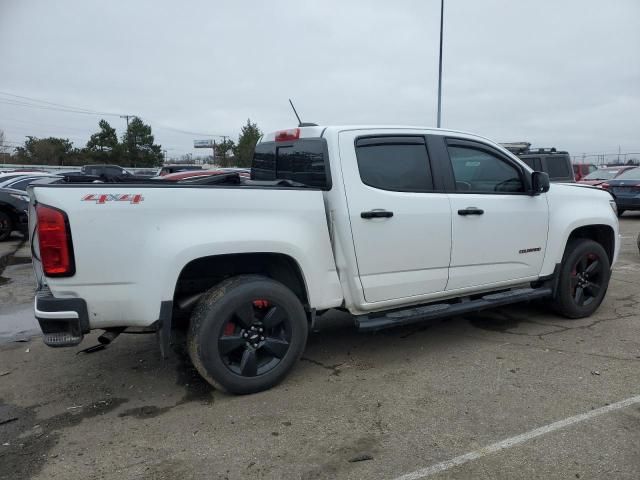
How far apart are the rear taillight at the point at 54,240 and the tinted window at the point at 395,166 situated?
2088 millimetres

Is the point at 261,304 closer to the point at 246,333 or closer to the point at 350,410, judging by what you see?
the point at 246,333

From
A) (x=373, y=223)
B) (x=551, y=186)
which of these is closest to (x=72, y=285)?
(x=373, y=223)

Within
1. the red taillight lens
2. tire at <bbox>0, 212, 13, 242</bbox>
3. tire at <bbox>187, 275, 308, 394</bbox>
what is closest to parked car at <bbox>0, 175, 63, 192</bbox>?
tire at <bbox>0, 212, 13, 242</bbox>

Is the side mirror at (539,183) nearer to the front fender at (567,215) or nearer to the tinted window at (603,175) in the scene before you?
the front fender at (567,215)

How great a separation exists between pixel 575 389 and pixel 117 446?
10.2 feet

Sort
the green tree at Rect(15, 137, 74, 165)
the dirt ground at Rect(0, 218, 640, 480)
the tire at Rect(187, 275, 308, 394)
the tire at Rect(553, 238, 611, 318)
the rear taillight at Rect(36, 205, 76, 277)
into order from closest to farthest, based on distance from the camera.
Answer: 1. the dirt ground at Rect(0, 218, 640, 480)
2. the rear taillight at Rect(36, 205, 76, 277)
3. the tire at Rect(187, 275, 308, 394)
4. the tire at Rect(553, 238, 611, 318)
5. the green tree at Rect(15, 137, 74, 165)

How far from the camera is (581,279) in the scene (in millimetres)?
5379

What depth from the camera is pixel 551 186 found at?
5.05 metres

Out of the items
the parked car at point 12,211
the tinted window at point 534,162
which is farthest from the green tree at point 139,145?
the tinted window at point 534,162

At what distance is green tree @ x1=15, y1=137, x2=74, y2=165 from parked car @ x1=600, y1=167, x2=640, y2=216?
199ft

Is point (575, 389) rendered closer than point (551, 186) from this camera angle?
Yes

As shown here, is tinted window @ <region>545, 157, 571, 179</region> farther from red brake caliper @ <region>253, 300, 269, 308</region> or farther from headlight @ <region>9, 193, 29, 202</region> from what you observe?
headlight @ <region>9, 193, 29, 202</region>

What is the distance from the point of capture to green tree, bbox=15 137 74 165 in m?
61.6

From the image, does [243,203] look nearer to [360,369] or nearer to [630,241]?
[360,369]
